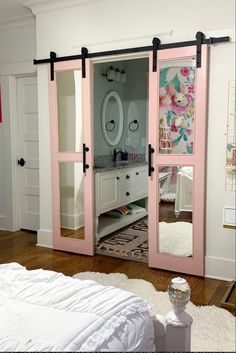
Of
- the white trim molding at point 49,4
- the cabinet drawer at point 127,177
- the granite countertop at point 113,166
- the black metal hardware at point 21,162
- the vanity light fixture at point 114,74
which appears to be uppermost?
the white trim molding at point 49,4

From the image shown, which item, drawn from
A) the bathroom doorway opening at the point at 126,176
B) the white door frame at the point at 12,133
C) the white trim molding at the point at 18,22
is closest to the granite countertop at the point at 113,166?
the bathroom doorway opening at the point at 126,176

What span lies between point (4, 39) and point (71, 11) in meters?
1.29

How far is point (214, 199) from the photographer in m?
3.06

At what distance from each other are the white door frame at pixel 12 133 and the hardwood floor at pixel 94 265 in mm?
447

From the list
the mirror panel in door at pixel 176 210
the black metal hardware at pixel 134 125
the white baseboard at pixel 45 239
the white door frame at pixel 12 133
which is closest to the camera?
the mirror panel in door at pixel 176 210

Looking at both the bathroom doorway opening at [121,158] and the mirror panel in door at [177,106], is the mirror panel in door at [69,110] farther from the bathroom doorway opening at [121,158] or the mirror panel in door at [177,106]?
the mirror panel in door at [177,106]

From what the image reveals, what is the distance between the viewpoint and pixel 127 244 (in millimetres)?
3949

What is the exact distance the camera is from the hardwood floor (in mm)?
2820

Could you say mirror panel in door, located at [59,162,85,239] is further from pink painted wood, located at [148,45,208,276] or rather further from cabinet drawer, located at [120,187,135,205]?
cabinet drawer, located at [120,187,135,205]

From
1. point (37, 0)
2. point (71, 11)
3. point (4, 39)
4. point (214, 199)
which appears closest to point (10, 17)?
point (4, 39)

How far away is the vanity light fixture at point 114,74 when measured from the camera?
4918mm

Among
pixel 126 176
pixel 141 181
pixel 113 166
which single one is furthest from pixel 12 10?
pixel 141 181

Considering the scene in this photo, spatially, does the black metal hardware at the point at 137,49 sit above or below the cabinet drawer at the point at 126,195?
above

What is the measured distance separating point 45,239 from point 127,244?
893 mm
